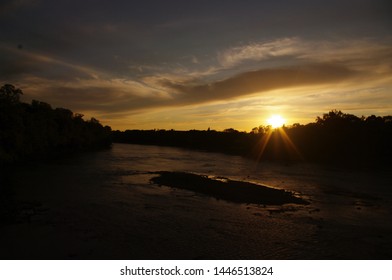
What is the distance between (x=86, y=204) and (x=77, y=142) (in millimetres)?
98128

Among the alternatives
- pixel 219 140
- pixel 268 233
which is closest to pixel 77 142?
pixel 219 140

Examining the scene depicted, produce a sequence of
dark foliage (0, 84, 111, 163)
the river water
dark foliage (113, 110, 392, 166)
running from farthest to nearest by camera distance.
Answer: dark foliage (113, 110, 392, 166)
dark foliage (0, 84, 111, 163)
the river water

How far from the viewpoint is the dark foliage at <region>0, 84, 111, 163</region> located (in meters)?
61.8

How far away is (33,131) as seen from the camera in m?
75.9

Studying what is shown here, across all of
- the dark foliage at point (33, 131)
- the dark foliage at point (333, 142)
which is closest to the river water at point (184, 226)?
the dark foliage at point (33, 131)

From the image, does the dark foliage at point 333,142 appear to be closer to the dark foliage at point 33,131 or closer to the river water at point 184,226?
the river water at point 184,226

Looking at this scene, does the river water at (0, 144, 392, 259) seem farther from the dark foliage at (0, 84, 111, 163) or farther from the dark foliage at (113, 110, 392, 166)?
the dark foliage at (113, 110, 392, 166)

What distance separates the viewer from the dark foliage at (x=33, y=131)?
203 feet

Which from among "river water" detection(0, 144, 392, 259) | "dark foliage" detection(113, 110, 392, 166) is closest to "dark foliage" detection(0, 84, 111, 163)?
"river water" detection(0, 144, 392, 259)

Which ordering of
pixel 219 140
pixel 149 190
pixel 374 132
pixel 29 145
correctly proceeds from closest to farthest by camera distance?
pixel 149 190
pixel 29 145
pixel 374 132
pixel 219 140

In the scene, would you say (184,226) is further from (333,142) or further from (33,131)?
(333,142)

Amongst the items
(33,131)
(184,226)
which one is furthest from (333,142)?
(184,226)

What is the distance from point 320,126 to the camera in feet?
339

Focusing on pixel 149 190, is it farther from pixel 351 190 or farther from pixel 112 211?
pixel 351 190
